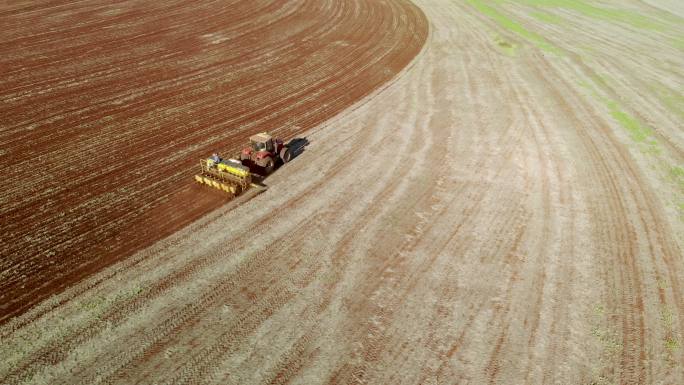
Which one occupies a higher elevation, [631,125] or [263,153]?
[631,125]

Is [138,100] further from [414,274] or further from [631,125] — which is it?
[631,125]

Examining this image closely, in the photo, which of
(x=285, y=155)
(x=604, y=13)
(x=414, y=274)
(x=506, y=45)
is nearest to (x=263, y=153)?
(x=285, y=155)

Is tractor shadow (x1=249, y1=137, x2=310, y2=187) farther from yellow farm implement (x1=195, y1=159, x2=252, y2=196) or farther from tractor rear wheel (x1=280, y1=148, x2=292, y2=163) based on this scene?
Result: yellow farm implement (x1=195, y1=159, x2=252, y2=196)

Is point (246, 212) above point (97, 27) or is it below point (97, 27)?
below

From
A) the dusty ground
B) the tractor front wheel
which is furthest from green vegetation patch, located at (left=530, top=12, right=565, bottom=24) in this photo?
the tractor front wheel

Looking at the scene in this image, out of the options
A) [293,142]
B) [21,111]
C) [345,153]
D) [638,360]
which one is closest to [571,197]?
[638,360]

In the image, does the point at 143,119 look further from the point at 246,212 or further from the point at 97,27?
the point at 97,27

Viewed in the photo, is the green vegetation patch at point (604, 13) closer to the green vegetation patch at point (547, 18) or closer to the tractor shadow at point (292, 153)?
the green vegetation patch at point (547, 18)

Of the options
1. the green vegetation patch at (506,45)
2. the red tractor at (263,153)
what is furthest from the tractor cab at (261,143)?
the green vegetation patch at (506,45)
